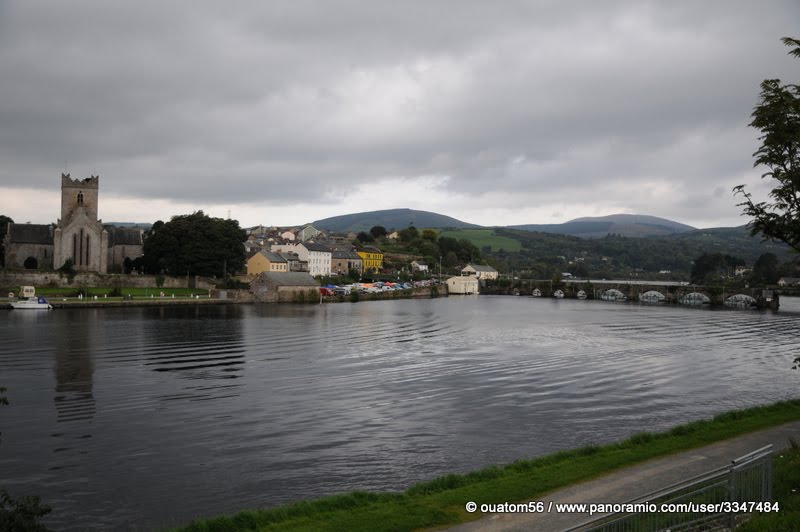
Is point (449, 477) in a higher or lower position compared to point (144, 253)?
lower

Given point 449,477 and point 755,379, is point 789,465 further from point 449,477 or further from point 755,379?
point 755,379

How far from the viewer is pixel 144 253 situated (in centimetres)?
8638

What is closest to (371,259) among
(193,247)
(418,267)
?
(418,267)

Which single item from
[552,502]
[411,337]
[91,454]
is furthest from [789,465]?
[411,337]

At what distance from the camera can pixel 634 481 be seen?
38.9 ft

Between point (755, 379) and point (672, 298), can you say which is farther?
point (672, 298)

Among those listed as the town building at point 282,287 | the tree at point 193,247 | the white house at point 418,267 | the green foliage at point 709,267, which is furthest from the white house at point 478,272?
the tree at point 193,247

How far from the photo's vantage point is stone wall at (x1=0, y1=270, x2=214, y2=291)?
69.8 m

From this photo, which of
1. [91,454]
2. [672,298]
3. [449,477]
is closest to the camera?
[449,477]

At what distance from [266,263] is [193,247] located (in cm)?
1738

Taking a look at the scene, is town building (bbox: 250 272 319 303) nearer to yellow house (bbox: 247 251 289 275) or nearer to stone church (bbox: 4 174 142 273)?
yellow house (bbox: 247 251 289 275)

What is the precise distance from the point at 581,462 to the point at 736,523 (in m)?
5.19

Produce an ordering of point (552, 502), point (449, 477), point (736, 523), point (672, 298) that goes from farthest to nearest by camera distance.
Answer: point (672, 298)
point (449, 477)
point (552, 502)
point (736, 523)

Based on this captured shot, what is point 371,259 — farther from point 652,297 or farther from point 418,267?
point 652,297
